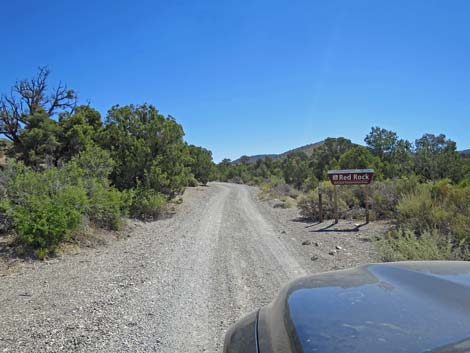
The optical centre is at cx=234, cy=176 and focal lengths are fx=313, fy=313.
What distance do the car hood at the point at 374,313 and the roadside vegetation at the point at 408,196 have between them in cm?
489

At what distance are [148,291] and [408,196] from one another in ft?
30.9

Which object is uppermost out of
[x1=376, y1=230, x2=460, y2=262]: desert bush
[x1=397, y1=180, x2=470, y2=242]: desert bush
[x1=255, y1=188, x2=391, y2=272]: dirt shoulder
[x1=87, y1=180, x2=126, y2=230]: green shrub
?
[x1=87, y1=180, x2=126, y2=230]: green shrub

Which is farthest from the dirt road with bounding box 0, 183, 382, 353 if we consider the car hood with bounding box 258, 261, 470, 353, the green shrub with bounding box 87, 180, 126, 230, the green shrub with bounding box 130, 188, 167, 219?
the green shrub with bounding box 130, 188, 167, 219

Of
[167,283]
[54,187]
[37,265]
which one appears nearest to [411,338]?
[167,283]

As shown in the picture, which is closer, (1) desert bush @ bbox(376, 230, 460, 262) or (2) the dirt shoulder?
(1) desert bush @ bbox(376, 230, 460, 262)

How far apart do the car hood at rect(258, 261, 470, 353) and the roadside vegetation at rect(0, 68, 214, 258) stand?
7258 mm

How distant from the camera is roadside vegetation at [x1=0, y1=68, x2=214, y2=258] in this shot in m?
7.77

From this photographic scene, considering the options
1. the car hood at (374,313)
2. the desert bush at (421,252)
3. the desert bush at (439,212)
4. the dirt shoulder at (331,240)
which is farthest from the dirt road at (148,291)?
the car hood at (374,313)

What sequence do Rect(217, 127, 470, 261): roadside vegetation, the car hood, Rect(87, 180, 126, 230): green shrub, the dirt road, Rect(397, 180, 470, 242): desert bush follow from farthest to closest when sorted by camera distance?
Rect(87, 180, 126, 230): green shrub < Rect(397, 180, 470, 242): desert bush < Rect(217, 127, 470, 261): roadside vegetation < the dirt road < the car hood

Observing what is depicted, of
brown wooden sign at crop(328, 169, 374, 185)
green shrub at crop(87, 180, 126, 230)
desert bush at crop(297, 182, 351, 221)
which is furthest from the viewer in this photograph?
desert bush at crop(297, 182, 351, 221)

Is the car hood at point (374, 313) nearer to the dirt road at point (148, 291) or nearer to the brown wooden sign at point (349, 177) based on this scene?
the dirt road at point (148, 291)

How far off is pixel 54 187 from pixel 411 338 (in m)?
9.56

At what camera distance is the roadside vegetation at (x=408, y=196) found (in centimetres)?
695

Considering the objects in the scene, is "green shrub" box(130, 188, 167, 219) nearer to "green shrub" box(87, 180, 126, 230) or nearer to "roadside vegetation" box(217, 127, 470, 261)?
"green shrub" box(87, 180, 126, 230)
